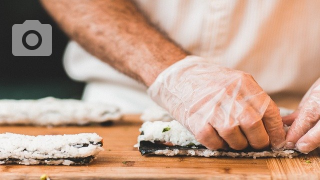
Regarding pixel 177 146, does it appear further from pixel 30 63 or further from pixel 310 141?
pixel 30 63

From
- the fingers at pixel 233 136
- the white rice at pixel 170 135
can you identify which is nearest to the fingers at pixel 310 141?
the fingers at pixel 233 136

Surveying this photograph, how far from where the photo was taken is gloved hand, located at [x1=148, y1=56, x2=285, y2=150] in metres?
1.42

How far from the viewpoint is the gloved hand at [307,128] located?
1.46m

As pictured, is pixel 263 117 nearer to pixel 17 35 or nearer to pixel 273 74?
pixel 273 74

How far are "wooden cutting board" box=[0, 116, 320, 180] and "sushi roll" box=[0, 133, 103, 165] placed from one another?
0.07 ft

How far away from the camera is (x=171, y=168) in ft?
4.51

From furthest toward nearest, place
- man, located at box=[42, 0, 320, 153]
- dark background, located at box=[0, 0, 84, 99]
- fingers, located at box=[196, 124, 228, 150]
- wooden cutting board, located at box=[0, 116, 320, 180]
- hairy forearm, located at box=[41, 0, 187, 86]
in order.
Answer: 1. dark background, located at box=[0, 0, 84, 99]
2. hairy forearm, located at box=[41, 0, 187, 86]
3. man, located at box=[42, 0, 320, 153]
4. fingers, located at box=[196, 124, 228, 150]
5. wooden cutting board, located at box=[0, 116, 320, 180]

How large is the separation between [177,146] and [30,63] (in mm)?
1683

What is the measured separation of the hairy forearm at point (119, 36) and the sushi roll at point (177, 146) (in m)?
0.27

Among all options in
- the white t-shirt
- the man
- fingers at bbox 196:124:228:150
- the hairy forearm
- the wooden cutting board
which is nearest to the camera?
the wooden cutting board

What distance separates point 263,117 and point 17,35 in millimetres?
1752

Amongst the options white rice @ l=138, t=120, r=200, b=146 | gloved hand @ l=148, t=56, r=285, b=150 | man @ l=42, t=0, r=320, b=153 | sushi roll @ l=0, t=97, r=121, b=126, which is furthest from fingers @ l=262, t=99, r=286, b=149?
sushi roll @ l=0, t=97, r=121, b=126

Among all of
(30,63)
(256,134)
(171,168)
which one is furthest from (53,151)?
(30,63)

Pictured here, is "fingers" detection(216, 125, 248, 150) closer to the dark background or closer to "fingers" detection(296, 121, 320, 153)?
"fingers" detection(296, 121, 320, 153)
